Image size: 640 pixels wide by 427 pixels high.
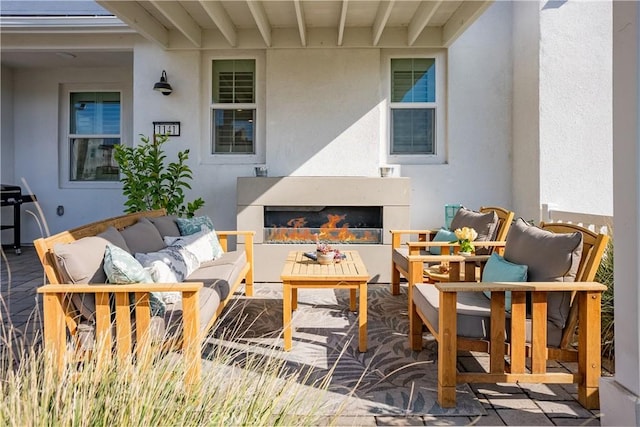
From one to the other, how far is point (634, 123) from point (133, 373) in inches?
87.1

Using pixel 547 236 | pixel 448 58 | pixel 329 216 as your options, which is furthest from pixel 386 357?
pixel 448 58

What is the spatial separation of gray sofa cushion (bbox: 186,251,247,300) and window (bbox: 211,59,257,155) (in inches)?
85.3

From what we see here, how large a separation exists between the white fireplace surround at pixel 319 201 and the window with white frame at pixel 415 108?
79 centimetres

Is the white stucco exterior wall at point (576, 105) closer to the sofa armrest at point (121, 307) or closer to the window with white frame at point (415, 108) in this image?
the window with white frame at point (415, 108)

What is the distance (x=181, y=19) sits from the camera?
15.7 feet

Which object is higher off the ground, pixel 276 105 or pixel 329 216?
pixel 276 105

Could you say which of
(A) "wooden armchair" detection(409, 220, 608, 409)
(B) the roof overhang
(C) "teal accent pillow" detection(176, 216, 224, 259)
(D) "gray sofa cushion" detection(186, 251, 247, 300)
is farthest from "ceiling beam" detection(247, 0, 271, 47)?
(A) "wooden armchair" detection(409, 220, 608, 409)

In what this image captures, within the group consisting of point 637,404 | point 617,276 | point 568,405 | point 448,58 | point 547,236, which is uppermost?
point 448,58

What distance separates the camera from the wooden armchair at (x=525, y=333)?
2.19m

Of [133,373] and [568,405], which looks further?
[568,405]

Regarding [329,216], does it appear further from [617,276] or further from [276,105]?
[617,276]

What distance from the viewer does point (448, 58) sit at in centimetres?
552

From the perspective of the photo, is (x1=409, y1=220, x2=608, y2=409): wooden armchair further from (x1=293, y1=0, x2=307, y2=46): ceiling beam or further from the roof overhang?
(x1=293, y1=0, x2=307, y2=46): ceiling beam

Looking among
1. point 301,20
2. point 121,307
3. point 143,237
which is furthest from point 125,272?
point 301,20
